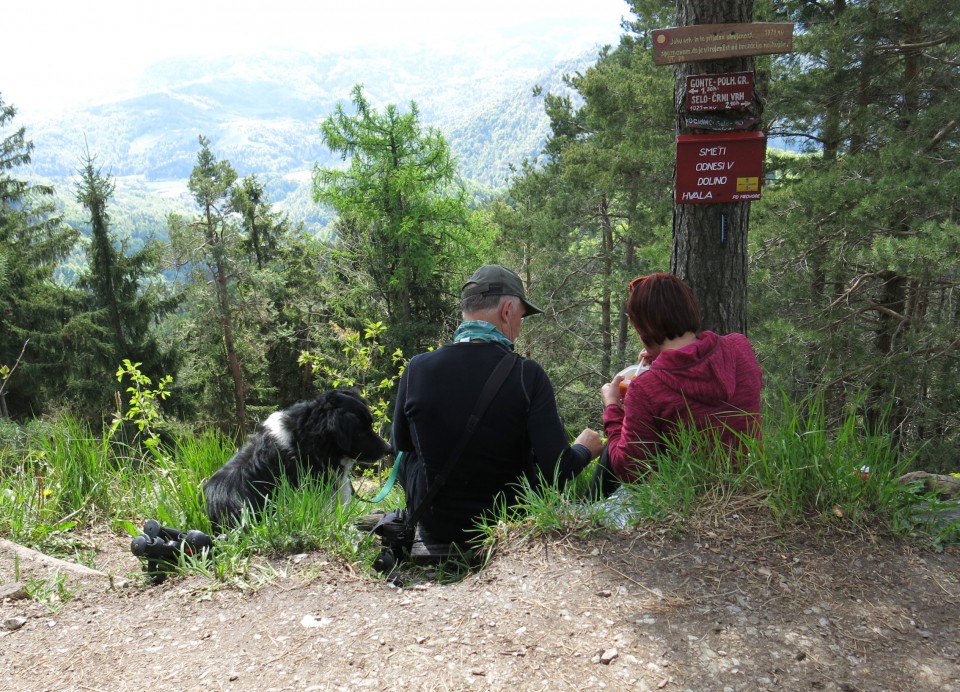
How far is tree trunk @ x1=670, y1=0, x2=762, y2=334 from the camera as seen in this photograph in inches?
140

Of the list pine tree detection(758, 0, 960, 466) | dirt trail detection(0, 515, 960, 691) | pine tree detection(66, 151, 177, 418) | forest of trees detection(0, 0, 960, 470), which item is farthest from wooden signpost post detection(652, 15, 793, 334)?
pine tree detection(66, 151, 177, 418)

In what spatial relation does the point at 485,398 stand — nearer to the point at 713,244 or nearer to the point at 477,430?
the point at 477,430

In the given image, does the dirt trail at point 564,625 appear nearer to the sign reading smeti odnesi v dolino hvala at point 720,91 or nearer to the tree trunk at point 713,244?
the tree trunk at point 713,244

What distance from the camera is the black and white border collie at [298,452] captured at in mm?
3539

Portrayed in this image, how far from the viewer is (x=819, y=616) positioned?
221 cm

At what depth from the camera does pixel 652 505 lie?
2.75 meters

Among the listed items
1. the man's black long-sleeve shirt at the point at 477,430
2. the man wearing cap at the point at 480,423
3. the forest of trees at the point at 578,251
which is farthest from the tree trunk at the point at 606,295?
the man's black long-sleeve shirt at the point at 477,430

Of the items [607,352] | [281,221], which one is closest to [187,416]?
[607,352]

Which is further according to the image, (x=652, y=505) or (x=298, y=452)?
(x=298, y=452)

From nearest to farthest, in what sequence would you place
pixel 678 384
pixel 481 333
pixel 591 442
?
pixel 678 384 < pixel 481 333 < pixel 591 442

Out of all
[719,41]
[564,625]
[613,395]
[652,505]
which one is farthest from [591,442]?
[719,41]

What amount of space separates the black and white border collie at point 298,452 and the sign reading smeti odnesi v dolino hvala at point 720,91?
264 cm

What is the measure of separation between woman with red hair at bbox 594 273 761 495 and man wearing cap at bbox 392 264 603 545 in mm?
285

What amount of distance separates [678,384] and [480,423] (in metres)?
0.91
